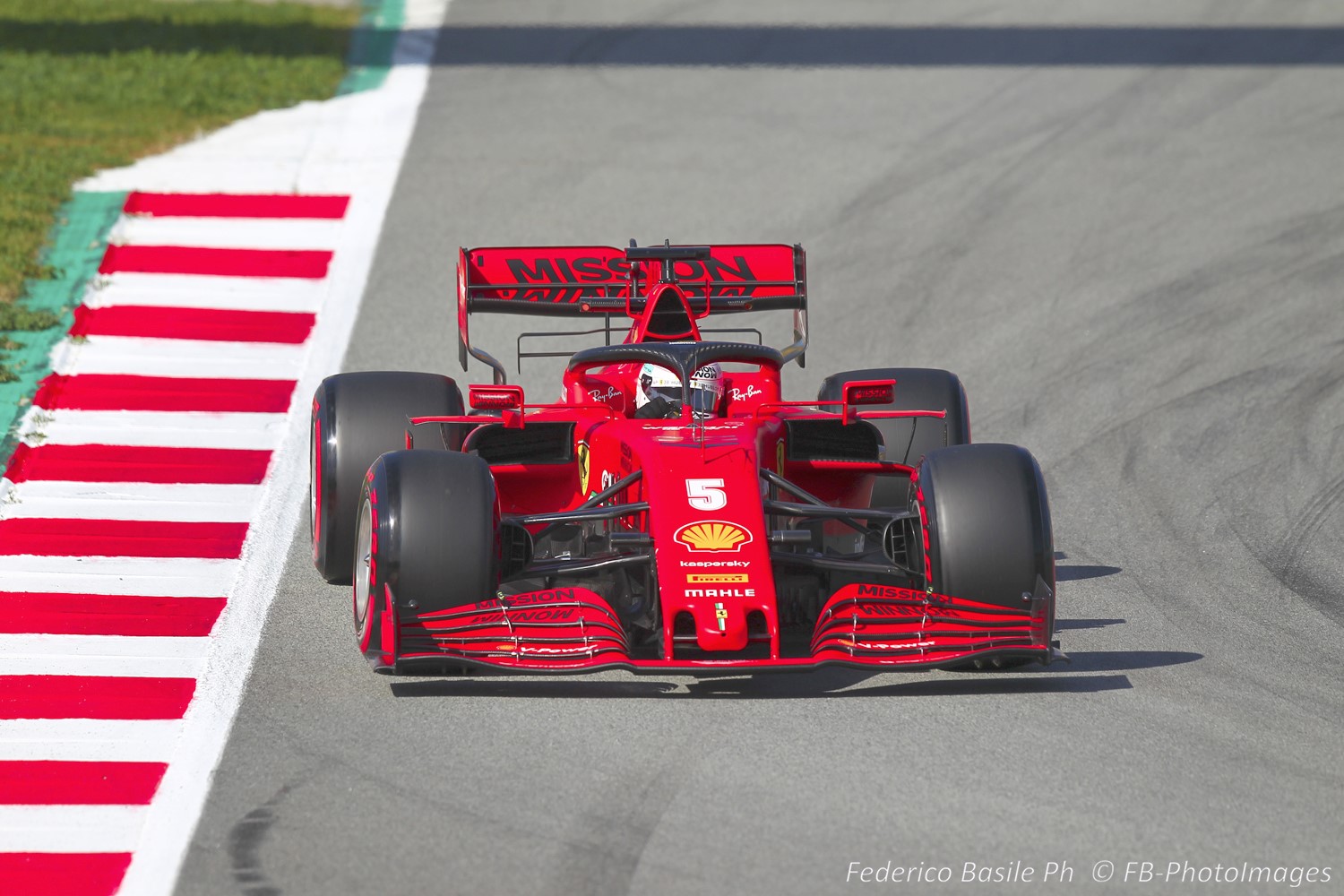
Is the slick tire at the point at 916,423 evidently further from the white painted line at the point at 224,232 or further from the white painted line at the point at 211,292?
the white painted line at the point at 224,232

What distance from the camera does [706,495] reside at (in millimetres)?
7750

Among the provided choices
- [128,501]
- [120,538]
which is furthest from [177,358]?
[120,538]

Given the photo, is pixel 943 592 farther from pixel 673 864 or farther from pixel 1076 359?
pixel 1076 359

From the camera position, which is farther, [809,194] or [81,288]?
[809,194]

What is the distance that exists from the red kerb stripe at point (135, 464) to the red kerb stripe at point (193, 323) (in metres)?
1.88

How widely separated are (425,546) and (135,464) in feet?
13.8

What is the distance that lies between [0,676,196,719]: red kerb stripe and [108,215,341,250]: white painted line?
6961 mm

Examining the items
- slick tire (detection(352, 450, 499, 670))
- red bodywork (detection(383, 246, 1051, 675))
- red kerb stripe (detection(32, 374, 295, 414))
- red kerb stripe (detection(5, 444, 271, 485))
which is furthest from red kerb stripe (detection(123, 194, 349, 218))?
slick tire (detection(352, 450, 499, 670))

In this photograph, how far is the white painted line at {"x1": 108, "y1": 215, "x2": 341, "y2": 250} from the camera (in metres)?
14.4

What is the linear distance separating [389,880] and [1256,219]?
37.5ft

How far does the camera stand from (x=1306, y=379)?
41.4ft

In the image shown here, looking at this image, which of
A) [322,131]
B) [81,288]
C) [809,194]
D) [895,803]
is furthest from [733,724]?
[322,131]

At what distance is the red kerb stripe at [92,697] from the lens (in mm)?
7594

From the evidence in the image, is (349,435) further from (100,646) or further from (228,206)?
(228,206)
